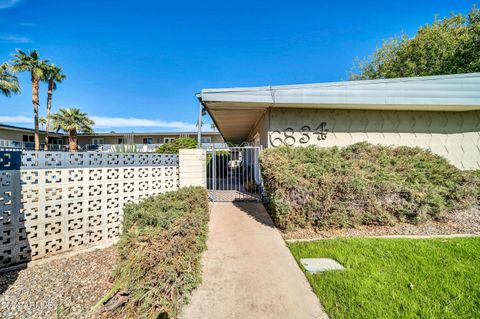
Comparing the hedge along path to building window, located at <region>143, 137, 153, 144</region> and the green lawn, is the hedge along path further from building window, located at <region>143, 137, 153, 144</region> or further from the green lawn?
building window, located at <region>143, 137, 153, 144</region>

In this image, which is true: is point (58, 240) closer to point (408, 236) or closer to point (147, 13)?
point (408, 236)

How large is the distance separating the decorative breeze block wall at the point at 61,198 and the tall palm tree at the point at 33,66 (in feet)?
71.3

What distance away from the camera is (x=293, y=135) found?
6.82m

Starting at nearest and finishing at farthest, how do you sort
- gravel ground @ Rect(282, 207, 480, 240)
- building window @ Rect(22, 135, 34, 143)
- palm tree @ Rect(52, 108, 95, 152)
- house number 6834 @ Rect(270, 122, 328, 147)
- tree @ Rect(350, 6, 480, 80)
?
1. gravel ground @ Rect(282, 207, 480, 240)
2. house number 6834 @ Rect(270, 122, 328, 147)
3. tree @ Rect(350, 6, 480, 80)
4. palm tree @ Rect(52, 108, 95, 152)
5. building window @ Rect(22, 135, 34, 143)

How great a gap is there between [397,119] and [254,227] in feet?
22.1

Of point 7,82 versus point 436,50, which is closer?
point 436,50

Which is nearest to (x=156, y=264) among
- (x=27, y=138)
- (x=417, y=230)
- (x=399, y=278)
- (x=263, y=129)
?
(x=399, y=278)

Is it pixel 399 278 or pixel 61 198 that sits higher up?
pixel 61 198

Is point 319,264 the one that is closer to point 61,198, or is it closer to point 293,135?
point 293,135

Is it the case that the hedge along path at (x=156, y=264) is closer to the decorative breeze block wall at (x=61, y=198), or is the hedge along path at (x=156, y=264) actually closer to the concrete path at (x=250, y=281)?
the concrete path at (x=250, y=281)

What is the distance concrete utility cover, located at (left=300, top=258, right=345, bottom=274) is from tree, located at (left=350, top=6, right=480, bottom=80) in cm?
1689

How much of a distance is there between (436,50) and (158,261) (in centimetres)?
2174

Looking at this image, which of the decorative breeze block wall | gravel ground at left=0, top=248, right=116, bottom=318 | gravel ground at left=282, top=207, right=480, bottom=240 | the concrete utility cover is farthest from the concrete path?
the decorative breeze block wall

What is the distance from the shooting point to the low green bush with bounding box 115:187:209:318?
2047 millimetres
